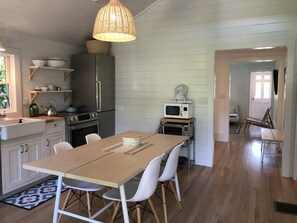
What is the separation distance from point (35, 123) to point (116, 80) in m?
2.21

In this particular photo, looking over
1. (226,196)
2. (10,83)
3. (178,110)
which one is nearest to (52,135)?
(10,83)

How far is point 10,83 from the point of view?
12.5 feet

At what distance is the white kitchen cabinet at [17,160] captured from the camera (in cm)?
304

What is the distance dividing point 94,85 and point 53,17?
135 cm

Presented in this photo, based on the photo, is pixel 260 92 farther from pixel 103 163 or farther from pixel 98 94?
pixel 103 163

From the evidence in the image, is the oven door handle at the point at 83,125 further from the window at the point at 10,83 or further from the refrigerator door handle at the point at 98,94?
the window at the point at 10,83

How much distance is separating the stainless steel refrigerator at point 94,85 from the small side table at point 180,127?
1210mm

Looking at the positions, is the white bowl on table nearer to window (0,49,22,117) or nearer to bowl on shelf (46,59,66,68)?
window (0,49,22,117)

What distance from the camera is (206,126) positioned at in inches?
177

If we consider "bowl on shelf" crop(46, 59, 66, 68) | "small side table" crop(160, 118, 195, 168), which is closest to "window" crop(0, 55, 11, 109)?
"bowl on shelf" crop(46, 59, 66, 68)

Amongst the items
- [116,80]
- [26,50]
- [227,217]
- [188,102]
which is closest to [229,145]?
[188,102]

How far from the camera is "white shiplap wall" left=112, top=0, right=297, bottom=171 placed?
392 centimetres

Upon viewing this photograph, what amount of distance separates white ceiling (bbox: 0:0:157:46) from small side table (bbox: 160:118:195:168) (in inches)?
85.8

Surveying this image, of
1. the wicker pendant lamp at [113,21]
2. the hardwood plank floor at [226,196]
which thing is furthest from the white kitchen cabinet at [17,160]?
the wicker pendant lamp at [113,21]
